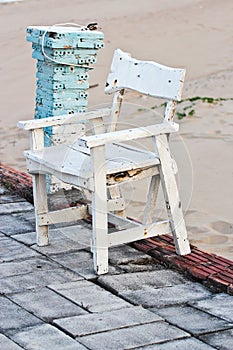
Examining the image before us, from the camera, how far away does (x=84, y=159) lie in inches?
192

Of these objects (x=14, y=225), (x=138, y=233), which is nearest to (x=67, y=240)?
(x=14, y=225)

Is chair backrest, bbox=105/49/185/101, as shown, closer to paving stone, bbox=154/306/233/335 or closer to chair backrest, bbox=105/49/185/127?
chair backrest, bbox=105/49/185/127

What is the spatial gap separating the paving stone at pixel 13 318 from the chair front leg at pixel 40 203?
2.96 ft

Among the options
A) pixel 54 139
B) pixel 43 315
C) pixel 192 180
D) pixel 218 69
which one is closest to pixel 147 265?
pixel 43 315

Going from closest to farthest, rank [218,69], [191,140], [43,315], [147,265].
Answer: [43,315] → [147,265] → [191,140] → [218,69]

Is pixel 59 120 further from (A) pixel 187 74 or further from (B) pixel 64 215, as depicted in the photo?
(A) pixel 187 74

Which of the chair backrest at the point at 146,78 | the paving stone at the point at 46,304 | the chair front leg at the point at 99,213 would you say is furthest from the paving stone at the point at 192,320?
the chair backrest at the point at 146,78

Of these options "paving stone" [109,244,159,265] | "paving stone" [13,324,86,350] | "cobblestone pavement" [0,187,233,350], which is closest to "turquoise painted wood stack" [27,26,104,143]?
"cobblestone pavement" [0,187,233,350]

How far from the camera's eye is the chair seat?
15.2 ft

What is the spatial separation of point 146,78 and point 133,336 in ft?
5.98

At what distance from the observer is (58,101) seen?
589cm

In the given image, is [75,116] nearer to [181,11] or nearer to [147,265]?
[147,265]

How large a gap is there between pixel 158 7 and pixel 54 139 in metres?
15.9

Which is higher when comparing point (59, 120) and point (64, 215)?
point (59, 120)
